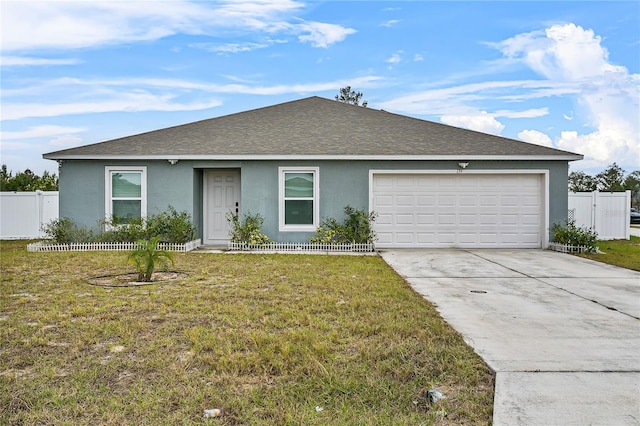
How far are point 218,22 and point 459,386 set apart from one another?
13523mm

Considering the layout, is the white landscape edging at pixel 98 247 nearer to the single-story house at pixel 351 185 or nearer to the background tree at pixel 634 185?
the single-story house at pixel 351 185

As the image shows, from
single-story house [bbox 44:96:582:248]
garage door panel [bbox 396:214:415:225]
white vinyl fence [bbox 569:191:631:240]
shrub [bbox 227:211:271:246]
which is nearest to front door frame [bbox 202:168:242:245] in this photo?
single-story house [bbox 44:96:582:248]

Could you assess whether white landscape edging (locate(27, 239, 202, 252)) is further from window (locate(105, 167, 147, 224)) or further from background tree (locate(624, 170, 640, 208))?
background tree (locate(624, 170, 640, 208))

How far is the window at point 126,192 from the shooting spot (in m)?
13.4

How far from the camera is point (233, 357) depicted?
410cm

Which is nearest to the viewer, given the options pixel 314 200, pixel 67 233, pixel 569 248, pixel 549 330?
pixel 549 330

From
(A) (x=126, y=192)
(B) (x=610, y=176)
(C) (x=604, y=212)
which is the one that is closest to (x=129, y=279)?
(A) (x=126, y=192)

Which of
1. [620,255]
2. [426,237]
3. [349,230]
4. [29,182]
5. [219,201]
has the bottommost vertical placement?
[620,255]

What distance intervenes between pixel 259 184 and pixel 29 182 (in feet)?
49.6

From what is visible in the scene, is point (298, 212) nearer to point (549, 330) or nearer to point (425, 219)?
point (425, 219)

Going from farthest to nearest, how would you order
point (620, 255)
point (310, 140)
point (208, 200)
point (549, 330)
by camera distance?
point (208, 200)
point (310, 140)
point (620, 255)
point (549, 330)

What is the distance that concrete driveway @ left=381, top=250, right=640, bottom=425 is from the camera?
Result: 323 cm

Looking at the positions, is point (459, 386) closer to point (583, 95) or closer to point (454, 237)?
point (454, 237)

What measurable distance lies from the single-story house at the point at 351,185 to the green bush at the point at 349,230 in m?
0.24
